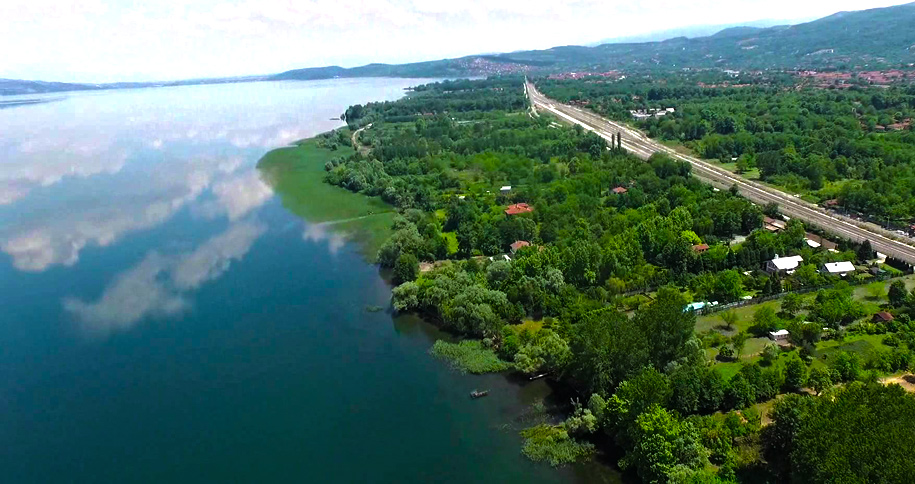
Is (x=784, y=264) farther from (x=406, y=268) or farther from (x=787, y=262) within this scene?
(x=406, y=268)

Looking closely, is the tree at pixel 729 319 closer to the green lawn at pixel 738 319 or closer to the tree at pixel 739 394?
the green lawn at pixel 738 319

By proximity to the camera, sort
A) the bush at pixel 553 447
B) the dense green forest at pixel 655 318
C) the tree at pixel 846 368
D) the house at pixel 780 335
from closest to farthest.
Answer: the dense green forest at pixel 655 318 < the bush at pixel 553 447 < the tree at pixel 846 368 < the house at pixel 780 335

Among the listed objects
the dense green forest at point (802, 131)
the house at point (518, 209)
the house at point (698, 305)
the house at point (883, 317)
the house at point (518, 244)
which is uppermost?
the dense green forest at point (802, 131)

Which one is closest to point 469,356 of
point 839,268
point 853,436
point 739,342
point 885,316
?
point 739,342

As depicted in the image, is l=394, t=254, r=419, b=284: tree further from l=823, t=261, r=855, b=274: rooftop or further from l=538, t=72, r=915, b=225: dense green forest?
l=538, t=72, r=915, b=225: dense green forest

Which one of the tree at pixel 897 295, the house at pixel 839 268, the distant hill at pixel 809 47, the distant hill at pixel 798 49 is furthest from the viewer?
the distant hill at pixel 798 49

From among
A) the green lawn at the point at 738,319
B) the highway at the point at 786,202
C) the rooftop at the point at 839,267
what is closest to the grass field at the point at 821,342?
the green lawn at the point at 738,319
